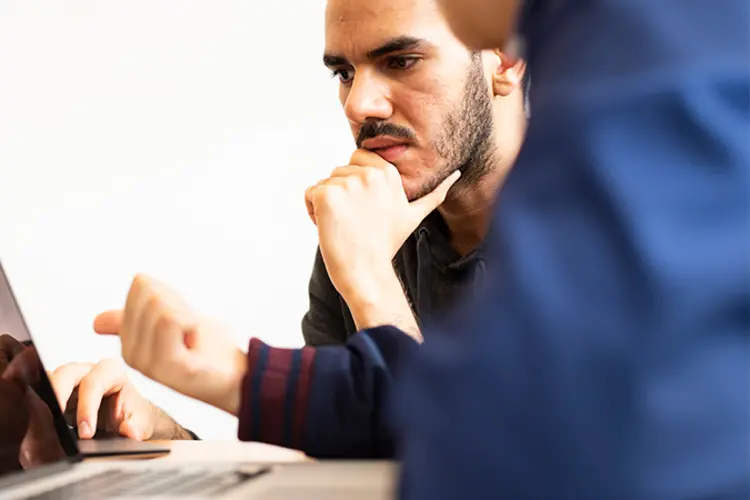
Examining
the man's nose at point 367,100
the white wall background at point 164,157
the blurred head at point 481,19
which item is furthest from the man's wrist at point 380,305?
the white wall background at point 164,157

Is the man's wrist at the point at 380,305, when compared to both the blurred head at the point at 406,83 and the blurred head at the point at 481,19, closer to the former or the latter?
the blurred head at the point at 406,83

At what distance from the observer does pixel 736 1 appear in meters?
0.26

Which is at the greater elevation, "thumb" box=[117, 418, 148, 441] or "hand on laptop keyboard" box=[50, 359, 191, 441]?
"hand on laptop keyboard" box=[50, 359, 191, 441]

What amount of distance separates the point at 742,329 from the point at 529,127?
99 mm

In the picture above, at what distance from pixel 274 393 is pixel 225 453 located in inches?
11.3

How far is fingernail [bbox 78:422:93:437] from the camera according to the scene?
81cm

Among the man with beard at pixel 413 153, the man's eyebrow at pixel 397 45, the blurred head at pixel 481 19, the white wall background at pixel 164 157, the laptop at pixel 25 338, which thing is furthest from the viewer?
the white wall background at pixel 164 157

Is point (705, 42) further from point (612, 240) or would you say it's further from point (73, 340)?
point (73, 340)

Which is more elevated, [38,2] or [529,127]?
[38,2]

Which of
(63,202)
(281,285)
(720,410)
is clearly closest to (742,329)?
(720,410)

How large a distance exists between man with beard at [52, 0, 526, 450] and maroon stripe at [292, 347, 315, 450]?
1.54 ft

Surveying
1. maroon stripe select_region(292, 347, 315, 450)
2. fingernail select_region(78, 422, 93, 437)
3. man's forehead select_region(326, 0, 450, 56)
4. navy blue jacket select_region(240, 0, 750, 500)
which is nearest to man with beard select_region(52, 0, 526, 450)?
man's forehead select_region(326, 0, 450, 56)

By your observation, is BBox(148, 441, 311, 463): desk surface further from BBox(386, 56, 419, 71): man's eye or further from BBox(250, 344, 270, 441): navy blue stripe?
BBox(386, 56, 419, 71): man's eye

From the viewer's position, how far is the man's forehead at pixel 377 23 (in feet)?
4.41
